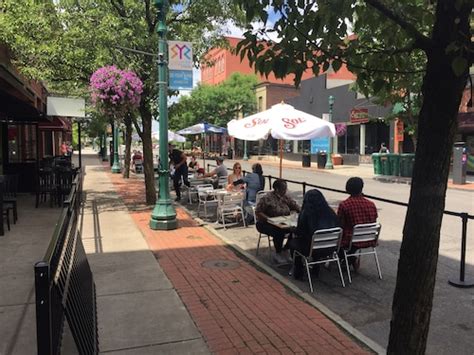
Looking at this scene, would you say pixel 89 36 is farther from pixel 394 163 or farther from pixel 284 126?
pixel 394 163

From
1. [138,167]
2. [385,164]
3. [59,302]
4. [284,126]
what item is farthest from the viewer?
[138,167]

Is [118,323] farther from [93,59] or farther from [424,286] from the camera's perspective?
[93,59]

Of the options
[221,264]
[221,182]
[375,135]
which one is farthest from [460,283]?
[375,135]

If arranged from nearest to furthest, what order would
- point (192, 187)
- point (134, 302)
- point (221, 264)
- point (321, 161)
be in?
point (134, 302)
point (221, 264)
point (192, 187)
point (321, 161)

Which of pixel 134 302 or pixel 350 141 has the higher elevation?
pixel 350 141

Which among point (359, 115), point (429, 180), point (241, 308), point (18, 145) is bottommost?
point (241, 308)

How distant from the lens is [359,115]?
32812 mm

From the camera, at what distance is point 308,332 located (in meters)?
4.34

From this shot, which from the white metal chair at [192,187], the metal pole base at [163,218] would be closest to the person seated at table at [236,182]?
the metal pole base at [163,218]

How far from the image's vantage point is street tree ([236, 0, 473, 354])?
2.26 metres

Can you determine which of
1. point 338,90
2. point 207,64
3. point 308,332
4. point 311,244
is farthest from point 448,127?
point 338,90

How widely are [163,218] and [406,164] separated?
16.0 meters

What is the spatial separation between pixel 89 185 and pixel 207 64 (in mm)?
7963

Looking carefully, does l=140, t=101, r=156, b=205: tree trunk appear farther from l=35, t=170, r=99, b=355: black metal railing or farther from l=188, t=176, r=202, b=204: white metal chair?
l=35, t=170, r=99, b=355: black metal railing
